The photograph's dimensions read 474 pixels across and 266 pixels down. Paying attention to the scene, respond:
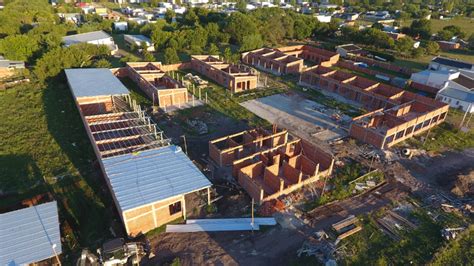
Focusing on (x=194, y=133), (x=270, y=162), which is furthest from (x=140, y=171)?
(x=270, y=162)

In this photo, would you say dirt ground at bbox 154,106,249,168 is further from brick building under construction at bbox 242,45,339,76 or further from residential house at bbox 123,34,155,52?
residential house at bbox 123,34,155,52

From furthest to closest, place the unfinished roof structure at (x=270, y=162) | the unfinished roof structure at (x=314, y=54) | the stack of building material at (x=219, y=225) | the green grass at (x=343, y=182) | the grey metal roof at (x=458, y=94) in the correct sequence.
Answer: the unfinished roof structure at (x=314, y=54)
the grey metal roof at (x=458, y=94)
the unfinished roof structure at (x=270, y=162)
the green grass at (x=343, y=182)
the stack of building material at (x=219, y=225)

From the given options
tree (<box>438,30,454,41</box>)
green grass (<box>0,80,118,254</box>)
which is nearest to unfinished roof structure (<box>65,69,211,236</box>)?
green grass (<box>0,80,118,254</box>)

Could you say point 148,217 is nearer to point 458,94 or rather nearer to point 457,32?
point 458,94

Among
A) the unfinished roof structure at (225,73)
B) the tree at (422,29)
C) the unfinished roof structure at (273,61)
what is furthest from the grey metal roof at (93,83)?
the tree at (422,29)

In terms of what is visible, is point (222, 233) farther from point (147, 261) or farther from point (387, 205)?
point (387, 205)

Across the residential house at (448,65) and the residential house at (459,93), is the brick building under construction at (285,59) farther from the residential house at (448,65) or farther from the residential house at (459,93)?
the residential house at (459,93)

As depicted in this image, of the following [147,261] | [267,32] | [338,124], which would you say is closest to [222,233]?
[147,261]
